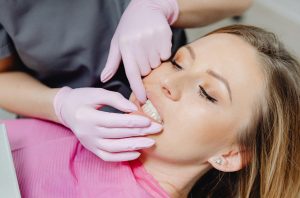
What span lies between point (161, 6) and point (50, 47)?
0.36 metres

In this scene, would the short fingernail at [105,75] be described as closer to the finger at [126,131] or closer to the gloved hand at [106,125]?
the gloved hand at [106,125]

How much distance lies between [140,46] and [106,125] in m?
0.25

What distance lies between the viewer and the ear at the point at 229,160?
3.86 feet

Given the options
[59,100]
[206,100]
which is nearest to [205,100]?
[206,100]

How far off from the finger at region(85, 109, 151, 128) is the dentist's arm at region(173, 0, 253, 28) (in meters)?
0.44

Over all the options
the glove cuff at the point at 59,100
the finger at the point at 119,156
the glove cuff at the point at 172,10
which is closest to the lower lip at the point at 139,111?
the finger at the point at 119,156

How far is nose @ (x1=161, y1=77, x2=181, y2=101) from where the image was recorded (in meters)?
1.09

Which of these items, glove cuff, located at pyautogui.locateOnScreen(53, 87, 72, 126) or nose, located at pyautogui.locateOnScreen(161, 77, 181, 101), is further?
glove cuff, located at pyautogui.locateOnScreen(53, 87, 72, 126)

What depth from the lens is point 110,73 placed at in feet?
4.05

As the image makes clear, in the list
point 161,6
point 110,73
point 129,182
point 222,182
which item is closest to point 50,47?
point 110,73

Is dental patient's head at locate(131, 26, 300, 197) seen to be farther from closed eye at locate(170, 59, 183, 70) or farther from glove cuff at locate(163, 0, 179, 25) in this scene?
glove cuff at locate(163, 0, 179, 25)

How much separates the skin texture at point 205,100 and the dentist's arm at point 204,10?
22 centimetres

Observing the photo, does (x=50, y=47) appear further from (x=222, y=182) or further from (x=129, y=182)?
(x=222, y=182)

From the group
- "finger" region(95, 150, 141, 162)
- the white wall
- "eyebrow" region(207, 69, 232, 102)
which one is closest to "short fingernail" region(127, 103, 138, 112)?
"finger" region(95, 150, 141, 162)
